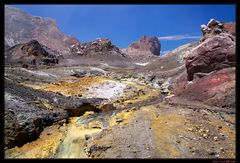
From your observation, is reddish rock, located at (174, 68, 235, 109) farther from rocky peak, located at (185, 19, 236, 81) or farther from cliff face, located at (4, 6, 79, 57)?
cliff face, located at (4, 6, 79, 57)

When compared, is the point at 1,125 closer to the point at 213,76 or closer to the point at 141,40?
the point at 213,76

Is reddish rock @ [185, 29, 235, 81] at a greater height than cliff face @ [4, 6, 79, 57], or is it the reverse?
cliff face @ [4, 6, 79, 57]

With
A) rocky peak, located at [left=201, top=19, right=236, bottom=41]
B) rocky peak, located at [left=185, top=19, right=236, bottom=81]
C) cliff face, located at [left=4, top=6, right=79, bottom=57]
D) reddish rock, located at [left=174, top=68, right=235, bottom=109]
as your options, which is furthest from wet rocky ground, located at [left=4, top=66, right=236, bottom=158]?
cliff face, located at [left=4, top=6, right=79, bottom=57]

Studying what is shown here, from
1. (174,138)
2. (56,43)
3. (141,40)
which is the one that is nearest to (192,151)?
(174,138)

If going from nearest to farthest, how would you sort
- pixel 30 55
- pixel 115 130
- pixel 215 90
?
1. pixel 115 130
2. pixel 215 90
3. pixel 30 55

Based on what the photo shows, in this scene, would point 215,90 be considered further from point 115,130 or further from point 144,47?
point 144,47

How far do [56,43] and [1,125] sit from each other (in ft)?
530

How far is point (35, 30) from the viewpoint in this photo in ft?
593

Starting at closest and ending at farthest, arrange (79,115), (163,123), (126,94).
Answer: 1. (163,123)
2. (79,115)
3. (126,94)

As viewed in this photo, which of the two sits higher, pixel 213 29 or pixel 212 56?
pixel 213 29

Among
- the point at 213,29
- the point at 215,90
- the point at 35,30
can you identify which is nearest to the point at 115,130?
the point at 215,90

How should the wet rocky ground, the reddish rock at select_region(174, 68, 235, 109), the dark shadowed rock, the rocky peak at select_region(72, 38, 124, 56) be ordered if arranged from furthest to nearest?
the rocky peak at select_region(72, 38, 124, 56) < the dark shadowed rock < the reddish rock at select_region(174, 68, 235, 109) < the wet rocky ground

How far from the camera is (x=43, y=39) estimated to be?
6831 inches

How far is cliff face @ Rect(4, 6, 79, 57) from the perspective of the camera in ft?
550
